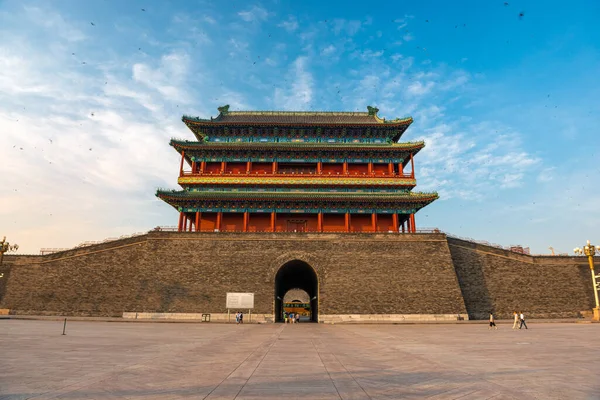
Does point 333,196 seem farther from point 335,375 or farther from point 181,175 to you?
point 335,375

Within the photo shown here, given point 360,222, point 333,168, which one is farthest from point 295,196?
point 360,222

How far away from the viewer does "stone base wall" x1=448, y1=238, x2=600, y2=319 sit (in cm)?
2711

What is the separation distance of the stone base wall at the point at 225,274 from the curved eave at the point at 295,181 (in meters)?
5.77

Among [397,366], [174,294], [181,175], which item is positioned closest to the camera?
[397,366]

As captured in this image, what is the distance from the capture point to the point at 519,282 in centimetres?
2788

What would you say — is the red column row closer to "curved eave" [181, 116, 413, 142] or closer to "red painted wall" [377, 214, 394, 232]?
"red painted wall" [377, 214, 394, 232]

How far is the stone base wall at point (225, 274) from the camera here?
25.9 metres

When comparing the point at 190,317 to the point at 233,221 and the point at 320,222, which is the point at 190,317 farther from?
the point at 320,222

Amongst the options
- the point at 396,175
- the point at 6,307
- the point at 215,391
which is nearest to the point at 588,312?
the point at 396,175

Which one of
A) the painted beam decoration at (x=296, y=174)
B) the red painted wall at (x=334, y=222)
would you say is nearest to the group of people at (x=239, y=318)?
the painted beam decoration at (x=296, y=174)

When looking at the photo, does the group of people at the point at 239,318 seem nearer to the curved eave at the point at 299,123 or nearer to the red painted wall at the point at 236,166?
the red painted wall at the point at 236,166

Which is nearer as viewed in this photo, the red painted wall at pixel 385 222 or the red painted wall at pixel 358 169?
the red painted wall at pixel 385 222

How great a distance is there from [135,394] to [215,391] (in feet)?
3.63

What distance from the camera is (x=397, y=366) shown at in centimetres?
747
